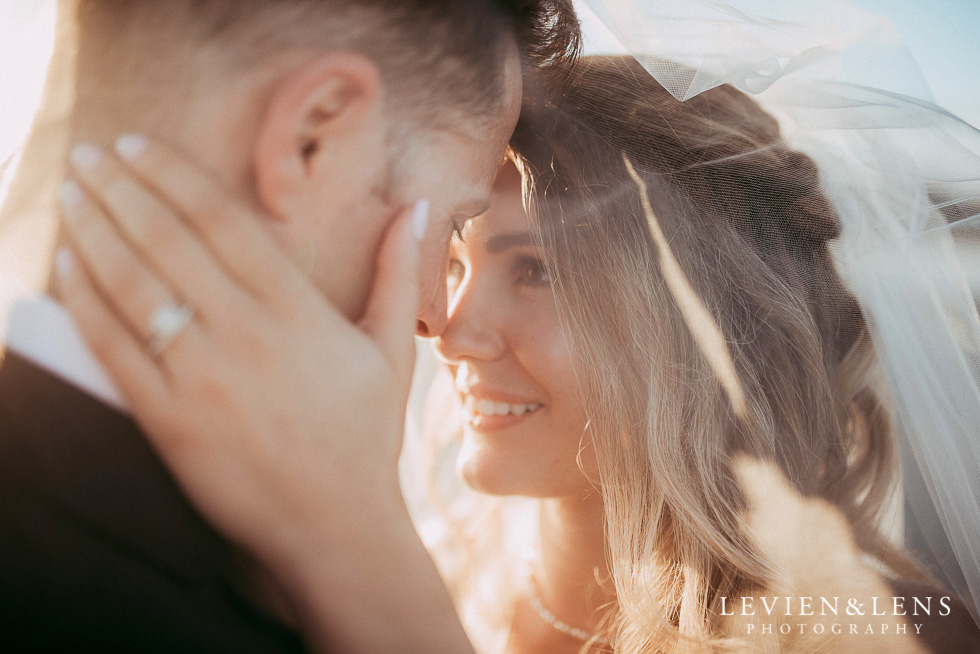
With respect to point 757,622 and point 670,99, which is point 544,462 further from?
point 670,99

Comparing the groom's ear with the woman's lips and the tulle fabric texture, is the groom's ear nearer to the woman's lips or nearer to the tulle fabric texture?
the tulle fabric texture

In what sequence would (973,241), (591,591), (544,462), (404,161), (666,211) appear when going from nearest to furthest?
(404,161) → (973,241) → (666,211) → (544,462) → (591,591)

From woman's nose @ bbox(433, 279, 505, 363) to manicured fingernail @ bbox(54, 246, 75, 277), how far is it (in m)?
0.94

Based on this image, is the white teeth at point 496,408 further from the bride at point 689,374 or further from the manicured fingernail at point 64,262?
the manicured fingernail at point 64,262

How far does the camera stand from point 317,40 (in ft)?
2.52

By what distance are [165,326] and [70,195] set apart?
19 centimetres

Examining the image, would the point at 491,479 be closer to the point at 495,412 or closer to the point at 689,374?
the point at 495,412

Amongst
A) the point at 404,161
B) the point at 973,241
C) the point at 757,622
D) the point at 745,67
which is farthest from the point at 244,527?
the point at 973,241

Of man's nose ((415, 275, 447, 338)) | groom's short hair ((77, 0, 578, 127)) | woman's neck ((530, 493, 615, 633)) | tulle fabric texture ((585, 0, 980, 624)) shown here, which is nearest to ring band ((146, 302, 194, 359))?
groom's short hair ((77, 0, 578, 127))

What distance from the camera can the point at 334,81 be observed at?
752 millimetres

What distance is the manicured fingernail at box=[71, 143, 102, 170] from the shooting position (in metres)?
0.69

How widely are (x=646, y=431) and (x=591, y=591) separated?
60cm

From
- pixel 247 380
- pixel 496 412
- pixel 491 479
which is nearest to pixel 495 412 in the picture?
pixel 496 412

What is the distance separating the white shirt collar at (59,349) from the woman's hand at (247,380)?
0.06 feet
